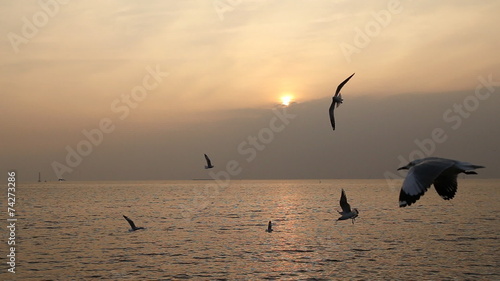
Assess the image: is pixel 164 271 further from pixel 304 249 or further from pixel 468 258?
pixel 468 258

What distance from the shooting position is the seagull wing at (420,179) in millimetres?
12633

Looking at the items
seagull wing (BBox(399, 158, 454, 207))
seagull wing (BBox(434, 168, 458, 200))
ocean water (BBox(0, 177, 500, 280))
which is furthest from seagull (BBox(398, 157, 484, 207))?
ocean water (BBox(0, 177, 500, 280))

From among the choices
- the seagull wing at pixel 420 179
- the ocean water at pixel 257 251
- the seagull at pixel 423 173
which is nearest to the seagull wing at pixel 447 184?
the seagull at pixel 423 173

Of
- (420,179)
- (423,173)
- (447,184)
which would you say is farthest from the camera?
(447,184)

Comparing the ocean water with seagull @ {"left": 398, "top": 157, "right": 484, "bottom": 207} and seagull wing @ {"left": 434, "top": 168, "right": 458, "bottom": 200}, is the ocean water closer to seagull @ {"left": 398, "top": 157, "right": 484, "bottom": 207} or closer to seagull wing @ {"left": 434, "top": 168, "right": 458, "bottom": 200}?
seagull wing @ {"left": 434, "top": 168, "right": 458, "bottom": 200}

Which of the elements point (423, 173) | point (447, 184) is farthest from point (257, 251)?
point (423, 173)

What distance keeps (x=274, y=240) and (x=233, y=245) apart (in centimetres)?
468

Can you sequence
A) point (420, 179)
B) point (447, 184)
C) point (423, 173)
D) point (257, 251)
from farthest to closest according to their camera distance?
point (257, 251) → point (447, 184) → point (423, 173) → point (420, 179)

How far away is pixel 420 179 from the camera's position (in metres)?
13.0

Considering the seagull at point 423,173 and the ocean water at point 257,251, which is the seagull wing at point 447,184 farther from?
the ocean water at point 257,251

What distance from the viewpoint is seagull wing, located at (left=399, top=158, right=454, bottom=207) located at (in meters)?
12.6

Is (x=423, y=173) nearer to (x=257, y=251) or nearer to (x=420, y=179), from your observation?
(x=420, y=179)

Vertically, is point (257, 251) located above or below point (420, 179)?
below

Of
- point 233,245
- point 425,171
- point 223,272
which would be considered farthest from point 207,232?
point 425,171
